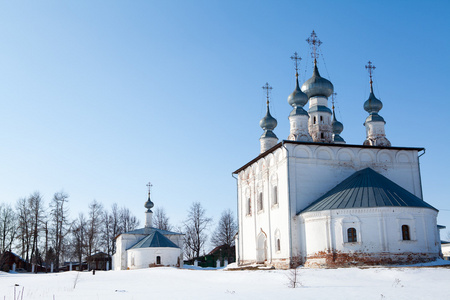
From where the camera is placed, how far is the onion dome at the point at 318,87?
27062 millimetres

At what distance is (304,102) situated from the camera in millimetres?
26422

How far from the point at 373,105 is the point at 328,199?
8.12 m

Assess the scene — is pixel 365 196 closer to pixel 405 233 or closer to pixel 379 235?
pixel 379 235

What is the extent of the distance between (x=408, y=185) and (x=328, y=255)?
667 centimetres

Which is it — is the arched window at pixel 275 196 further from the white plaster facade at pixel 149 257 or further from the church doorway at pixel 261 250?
the white plaster facade at pixel 149 257

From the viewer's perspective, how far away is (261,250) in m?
25.9

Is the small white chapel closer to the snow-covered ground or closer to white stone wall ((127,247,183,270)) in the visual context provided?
white stone wall ((127,247,183,270))

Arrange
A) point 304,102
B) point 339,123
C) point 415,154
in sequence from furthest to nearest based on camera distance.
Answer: point 339,123, point 304,102, point 415,154

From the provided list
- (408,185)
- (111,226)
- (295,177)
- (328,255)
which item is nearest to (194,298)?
(328,255)

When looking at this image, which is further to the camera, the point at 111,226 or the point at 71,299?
the point at 111,226

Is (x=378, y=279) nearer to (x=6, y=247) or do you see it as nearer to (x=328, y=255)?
(x=328, y=255)

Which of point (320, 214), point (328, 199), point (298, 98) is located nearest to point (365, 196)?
point (328, 199)

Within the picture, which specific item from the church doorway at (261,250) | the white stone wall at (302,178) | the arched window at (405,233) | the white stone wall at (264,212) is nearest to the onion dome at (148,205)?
the white stone wall at (264,212)

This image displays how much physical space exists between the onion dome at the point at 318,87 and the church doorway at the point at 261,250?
8.42 m
